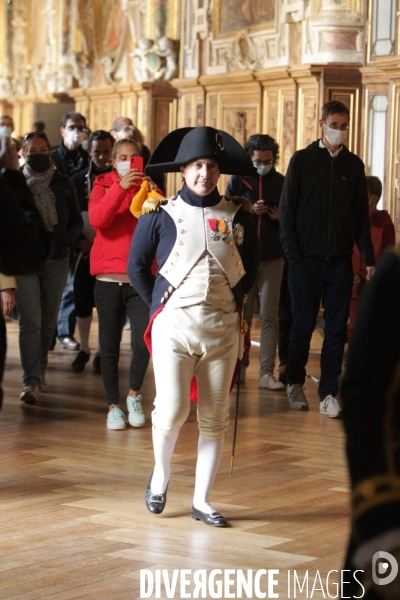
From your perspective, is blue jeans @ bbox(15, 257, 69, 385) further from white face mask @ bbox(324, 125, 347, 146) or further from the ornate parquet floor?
white face mask @ bbox(324, 125, 347, 146)

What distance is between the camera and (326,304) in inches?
292

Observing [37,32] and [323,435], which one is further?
[37,32]

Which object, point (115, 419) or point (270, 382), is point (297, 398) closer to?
point (270, 382)

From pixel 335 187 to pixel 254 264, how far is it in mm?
2355

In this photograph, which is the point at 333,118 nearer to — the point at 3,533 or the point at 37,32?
the point at 3,533

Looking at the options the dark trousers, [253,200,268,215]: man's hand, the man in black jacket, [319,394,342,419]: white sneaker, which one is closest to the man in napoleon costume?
the man in black jacket

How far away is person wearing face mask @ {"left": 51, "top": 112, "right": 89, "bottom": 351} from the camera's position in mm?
9680

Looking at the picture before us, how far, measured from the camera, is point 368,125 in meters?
11.5

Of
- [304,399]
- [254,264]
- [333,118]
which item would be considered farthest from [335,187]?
[254,264]

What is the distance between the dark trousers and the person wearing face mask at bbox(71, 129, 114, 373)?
70.5 inches

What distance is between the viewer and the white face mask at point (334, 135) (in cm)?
733

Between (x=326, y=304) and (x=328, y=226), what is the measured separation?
0.53 meters

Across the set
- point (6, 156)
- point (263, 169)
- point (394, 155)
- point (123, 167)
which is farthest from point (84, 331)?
point (6, 156)

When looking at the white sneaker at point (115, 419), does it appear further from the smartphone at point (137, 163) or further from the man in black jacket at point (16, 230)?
the man in black jacket at point (16, 230)
